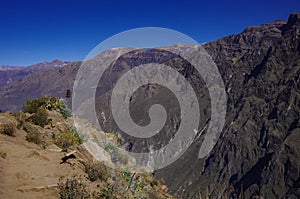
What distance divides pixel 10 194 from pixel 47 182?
1395mm

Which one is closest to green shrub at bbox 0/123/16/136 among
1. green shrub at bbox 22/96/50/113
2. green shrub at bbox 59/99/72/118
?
green shrub at bbox 22/96/50/113

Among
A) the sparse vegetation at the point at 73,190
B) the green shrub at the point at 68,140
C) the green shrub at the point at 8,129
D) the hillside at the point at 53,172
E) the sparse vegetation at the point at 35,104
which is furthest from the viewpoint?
the sparse vegetation at the point at 35,104

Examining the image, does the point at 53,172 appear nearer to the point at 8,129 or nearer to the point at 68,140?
the point at 68,140

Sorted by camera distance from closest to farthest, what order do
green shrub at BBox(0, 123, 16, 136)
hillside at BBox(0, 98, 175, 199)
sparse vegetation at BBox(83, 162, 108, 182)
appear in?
hillside at BBox(0, 98, 175, 199) < sparse vegetation at BBox(83, 162, 108, 182) < green shrub at BBox(0, 123, 16, 136)

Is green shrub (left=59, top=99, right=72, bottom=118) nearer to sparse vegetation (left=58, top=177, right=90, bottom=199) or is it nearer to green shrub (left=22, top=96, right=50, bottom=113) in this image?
green shrub (left=22, top=96, right=50, bottom=113)

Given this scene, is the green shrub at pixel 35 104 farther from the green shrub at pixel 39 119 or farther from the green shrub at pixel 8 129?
the green shrub at pixel 8 129

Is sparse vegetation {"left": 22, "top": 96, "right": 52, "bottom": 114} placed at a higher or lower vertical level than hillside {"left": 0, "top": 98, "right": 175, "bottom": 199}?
higher

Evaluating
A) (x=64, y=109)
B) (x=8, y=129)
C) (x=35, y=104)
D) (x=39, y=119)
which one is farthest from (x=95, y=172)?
(x=35, y=104)

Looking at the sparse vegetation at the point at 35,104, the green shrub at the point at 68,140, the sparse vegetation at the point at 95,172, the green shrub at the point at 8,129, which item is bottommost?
the sparse vegetation at the point at 95,172

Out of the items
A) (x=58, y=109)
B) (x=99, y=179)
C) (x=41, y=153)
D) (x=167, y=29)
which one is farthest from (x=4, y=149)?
(x=58, y=109)

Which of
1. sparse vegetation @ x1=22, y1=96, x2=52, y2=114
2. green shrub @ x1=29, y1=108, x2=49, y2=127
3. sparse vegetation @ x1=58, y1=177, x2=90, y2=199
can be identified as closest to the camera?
sparse vegetation @ x1=58, y1=177, x2=90, y2=199

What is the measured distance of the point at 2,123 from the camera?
16.2 m

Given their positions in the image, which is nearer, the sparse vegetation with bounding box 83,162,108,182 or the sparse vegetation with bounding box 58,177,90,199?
the sparse vegetation with bounding box 58,177,90,199

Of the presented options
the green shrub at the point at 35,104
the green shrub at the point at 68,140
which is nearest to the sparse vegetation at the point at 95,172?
the green shrub at the point at 68,140
